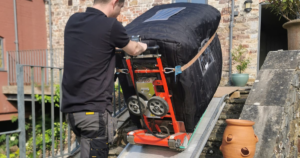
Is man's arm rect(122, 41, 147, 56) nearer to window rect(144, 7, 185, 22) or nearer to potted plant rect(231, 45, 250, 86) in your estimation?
window rect(144, 7, 185, 22)

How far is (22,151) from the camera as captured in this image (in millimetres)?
2348

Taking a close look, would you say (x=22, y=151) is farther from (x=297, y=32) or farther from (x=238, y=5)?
(x=238, y=5)

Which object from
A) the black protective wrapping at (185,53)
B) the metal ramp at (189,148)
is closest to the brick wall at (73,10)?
the black protective wrapping at (185,53)

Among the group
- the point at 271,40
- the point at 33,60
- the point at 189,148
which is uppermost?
the point at 271,40

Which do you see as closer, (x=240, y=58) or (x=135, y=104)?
(x=135, y=104)

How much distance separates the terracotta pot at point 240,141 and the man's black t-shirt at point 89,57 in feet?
3.59

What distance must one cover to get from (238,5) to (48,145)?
5383 millimetres

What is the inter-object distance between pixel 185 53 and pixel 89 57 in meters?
0.91

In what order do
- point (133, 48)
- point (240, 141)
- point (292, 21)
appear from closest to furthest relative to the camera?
point (133, 48)
point (240, 141)
point (292, 21)

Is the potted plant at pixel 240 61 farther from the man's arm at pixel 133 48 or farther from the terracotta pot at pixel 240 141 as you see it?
the man's arm at pixel 133 48

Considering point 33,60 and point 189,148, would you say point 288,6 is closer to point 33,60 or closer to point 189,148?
→ point 189,148

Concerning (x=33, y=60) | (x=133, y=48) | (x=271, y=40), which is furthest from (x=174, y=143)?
(x=271, y=40)

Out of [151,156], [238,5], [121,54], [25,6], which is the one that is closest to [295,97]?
[151,156]

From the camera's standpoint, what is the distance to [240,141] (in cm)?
189
